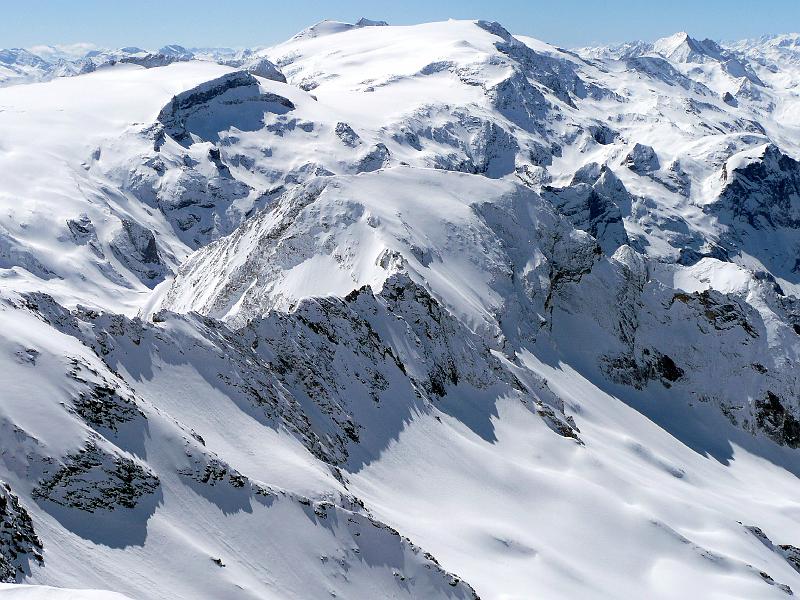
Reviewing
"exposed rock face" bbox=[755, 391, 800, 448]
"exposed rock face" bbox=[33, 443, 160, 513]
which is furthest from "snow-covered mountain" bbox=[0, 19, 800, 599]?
"exposed rock face" bbox=[755, 391, 800, 448]

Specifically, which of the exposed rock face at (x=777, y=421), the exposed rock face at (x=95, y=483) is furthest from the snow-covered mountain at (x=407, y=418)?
the exposed rock face at (x=777, y=421)

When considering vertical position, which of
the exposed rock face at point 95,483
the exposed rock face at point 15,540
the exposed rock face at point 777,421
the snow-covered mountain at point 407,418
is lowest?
the exposed rock face at point 15,540

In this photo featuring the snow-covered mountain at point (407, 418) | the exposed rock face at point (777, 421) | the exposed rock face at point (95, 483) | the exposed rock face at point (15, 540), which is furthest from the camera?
the exposed rock face at point (777, 421)

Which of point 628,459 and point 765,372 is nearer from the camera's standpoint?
point 628,459

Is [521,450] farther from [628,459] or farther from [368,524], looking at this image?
[368,524]

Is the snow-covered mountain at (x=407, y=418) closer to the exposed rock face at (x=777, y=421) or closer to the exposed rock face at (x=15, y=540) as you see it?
the exposed rock face at (x=15, y=540)

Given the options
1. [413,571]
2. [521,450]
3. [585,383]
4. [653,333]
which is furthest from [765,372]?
[413,571]

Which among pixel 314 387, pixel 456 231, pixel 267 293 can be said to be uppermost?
pixel 456 231

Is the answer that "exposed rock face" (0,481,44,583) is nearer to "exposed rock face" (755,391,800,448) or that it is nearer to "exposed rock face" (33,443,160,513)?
"exposed rock face" (33,443,160,513)
